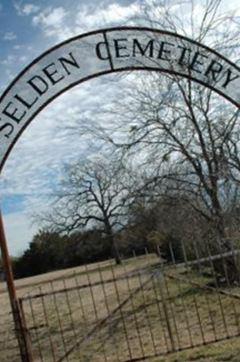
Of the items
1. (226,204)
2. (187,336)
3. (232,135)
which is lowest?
(187,336)

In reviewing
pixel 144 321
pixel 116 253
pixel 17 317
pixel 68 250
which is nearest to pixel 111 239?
pixel 116 253

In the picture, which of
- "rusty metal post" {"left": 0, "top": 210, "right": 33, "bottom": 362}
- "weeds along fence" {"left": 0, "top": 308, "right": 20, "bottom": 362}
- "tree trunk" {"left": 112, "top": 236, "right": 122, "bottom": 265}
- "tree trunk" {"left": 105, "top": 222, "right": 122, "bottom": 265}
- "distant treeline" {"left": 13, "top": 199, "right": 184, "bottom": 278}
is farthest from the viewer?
"tree trunk" {"left": 105, "top": 222, "right": 122, "bottom": 265}

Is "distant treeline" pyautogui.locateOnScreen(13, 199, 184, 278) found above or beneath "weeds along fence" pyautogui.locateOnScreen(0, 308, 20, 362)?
above

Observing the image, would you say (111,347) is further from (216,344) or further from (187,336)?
(216,344)

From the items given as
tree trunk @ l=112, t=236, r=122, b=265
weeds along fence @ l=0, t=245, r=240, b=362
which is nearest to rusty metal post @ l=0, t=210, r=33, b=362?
weeds along fence @ l=0, t=245, r=240, b=362

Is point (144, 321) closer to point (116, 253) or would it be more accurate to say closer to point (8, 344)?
point (8, 344)

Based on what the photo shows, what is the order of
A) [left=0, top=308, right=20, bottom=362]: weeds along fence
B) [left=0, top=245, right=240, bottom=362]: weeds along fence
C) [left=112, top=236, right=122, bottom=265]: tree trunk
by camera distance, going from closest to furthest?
1. [left=0, top=245, right=240, bottom=362]: weeds along fence
2. [left=0, top=308, right=20, bottom=362]: weeds along fence
3. [left=112, top=236, right=122, bottom=265]: tree trunk

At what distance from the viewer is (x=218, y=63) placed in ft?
29.1

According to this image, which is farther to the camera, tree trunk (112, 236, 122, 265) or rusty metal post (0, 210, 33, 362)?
tree trunk (112, 236, 122, 265)

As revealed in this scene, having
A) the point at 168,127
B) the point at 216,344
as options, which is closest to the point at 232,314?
the point at 216,344

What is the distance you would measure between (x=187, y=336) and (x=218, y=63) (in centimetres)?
423

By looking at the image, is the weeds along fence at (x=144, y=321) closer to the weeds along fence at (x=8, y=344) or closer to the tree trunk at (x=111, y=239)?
the weeds along fence at (x=8, y=344)

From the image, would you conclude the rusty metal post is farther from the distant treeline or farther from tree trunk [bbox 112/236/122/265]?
tree trunk [bbox 112/236/122/265]

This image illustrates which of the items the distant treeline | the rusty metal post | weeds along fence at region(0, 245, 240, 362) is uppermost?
the distant treeline
